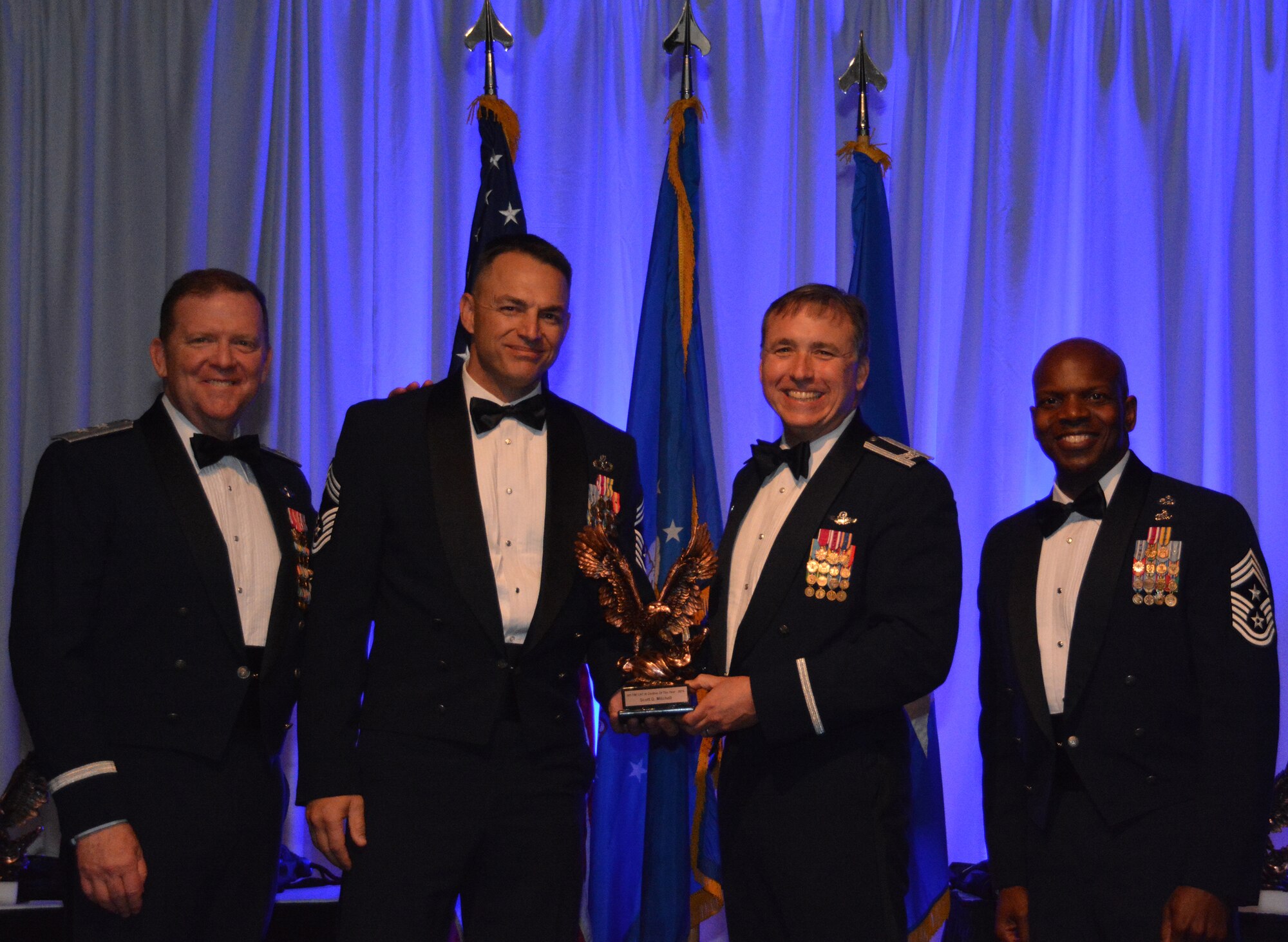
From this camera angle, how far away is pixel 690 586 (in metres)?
2.64

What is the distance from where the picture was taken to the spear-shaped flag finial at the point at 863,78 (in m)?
4.00

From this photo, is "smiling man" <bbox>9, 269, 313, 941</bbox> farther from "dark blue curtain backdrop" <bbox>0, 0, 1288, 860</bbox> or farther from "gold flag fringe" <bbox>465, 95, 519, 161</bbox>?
"gold flag fringe" <bbox>465, 95, 519, 161</bbox>

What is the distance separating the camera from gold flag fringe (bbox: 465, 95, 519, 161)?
13.0 feet

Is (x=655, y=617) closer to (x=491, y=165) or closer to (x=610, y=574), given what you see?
(x=610, y=574)

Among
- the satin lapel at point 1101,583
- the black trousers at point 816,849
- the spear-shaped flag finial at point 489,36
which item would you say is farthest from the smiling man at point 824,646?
the spear-shaped flag finial at point 489,36

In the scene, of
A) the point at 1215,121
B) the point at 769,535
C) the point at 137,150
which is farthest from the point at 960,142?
the point at 137,150

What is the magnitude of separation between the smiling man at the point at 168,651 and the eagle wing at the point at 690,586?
97 centimetres

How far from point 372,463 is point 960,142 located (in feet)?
9.42

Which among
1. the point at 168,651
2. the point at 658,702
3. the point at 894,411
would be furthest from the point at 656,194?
the point at 168,651

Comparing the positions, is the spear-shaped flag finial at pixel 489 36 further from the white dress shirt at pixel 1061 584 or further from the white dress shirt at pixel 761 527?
the white dress shirt at pixel 1061 584

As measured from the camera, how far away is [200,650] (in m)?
2.59

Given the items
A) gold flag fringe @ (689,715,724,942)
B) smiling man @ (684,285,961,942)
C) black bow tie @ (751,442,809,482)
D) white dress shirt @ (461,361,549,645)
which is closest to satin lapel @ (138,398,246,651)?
white dress shirt @ (461,361,549,645)

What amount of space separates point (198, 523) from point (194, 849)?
766 millimetres

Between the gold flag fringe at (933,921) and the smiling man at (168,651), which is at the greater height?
the smiling man at (168,651)
